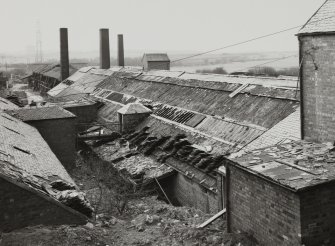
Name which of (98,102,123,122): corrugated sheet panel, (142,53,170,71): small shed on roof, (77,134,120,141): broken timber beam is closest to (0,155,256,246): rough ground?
(77,134,120,141): broken timber beam

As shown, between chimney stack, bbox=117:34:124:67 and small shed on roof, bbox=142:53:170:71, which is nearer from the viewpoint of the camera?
small shed on roof, bbox=142:53:170:71

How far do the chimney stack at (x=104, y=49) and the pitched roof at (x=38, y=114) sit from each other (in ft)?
84.3

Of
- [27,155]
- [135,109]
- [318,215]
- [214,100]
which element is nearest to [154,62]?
[135,109]

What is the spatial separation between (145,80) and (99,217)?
21.8 meters

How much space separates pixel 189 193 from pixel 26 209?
8271 mm

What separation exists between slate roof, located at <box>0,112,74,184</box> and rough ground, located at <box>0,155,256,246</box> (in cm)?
198

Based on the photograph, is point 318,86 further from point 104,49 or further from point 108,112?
point 104,49

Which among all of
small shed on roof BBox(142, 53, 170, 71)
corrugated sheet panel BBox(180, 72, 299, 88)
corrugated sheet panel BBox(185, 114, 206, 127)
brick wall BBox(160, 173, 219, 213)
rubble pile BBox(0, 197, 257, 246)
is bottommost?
brick wall BBox(160, 173, 219, 213)

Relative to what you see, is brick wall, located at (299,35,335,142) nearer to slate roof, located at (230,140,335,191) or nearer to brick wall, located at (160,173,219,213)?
slate roof, located at (230,140,335,191)

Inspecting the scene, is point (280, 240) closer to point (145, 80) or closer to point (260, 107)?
point (260, 107)

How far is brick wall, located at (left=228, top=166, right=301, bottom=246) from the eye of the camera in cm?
921

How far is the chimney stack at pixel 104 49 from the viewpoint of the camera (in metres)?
49.7

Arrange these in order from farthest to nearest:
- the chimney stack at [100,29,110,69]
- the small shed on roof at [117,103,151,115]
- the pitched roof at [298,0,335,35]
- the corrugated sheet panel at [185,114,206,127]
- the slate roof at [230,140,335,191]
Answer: the chimney stack at [100,29,110,69] < the small shed on roof at [117,103,151,115] < the corrugated sheet panel at [185,114,206,127] < the pitched roof at [298,0,335,35] < the slate roof at [230,140,335,191]

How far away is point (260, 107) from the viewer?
19297 millimetres
